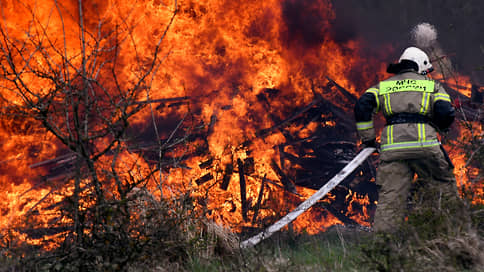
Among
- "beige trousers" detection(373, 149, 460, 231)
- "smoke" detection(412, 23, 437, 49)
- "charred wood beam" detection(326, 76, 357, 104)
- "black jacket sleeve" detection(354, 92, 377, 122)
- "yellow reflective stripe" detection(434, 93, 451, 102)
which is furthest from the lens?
"smoke" detection(412, 23, 437, 49)

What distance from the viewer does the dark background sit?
385 inches

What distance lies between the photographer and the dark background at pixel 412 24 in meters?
9.77

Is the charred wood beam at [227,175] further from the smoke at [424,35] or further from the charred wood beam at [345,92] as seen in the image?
the smoke at [424,35]

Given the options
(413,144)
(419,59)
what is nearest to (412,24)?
(419,59)

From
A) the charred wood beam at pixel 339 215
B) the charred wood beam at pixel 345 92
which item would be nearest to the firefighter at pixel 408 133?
the charred wood beam at pixel 339 215

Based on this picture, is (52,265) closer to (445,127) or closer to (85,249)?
(85,249)

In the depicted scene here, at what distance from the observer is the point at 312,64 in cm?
928

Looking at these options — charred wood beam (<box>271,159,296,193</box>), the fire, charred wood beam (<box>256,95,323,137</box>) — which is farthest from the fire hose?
charred wood beam (<box>256,95,323,137</box>)

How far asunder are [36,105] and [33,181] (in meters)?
5.23

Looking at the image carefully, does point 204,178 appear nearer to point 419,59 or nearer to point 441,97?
point 419,59

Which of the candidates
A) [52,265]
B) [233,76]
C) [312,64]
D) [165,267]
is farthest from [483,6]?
[52,265]

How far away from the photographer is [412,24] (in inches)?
410

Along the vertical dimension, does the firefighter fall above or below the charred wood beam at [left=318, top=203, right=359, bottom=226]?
above

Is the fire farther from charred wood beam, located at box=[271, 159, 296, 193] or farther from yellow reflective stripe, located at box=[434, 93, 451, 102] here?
yellow reflective stripe, located at box=[434, 93, 451, 102]
